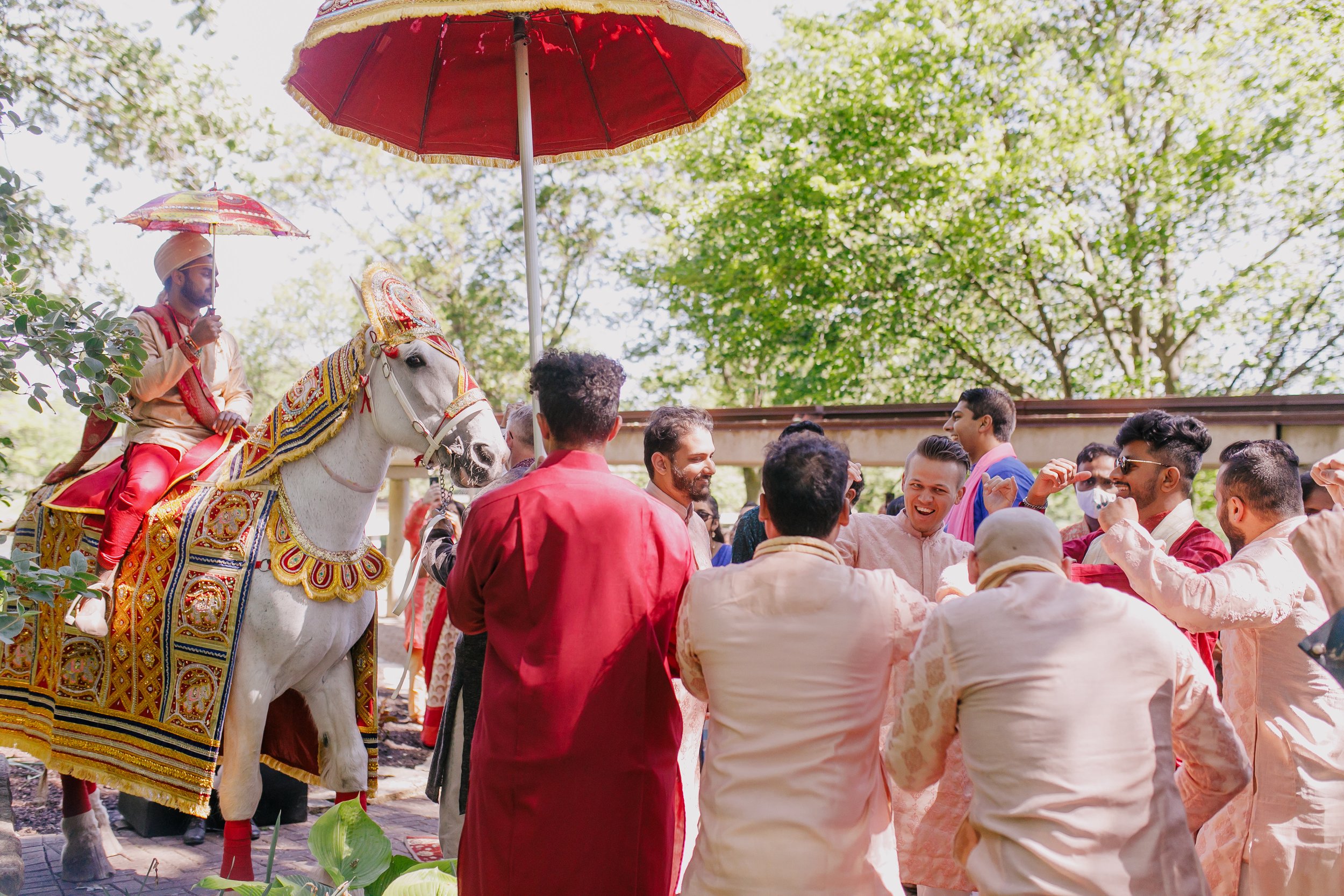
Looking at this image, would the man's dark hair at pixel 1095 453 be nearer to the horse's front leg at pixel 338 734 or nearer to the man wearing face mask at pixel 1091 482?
the man wearing face mask at pixel 1091 482

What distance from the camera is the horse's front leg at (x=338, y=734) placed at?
14.1ft

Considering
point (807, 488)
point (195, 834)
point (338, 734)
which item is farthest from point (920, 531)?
point (195, 834)

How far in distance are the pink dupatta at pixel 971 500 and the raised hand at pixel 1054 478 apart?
0.74 meters

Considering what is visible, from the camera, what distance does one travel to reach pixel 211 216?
4574 mm

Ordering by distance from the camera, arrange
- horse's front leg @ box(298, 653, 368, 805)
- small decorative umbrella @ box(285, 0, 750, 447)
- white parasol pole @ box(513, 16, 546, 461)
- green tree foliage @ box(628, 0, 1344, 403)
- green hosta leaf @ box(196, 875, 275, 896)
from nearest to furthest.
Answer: green hosta leaf @ box(196, 875, 275, 896)
white parasol pole @ box(513, 16, 546, 461)
small decorative umbrella @ box(285, 0, 750, 447)
horse's front leg @ box(298, 653, 368, 805)
green tree foliage @ box(628, 0, 1344, 403)

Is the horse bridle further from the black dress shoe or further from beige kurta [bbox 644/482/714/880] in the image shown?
the black dress shoe

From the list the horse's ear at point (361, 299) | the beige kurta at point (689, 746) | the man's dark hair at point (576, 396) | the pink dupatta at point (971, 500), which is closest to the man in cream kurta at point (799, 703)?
the man's dark hair at point (576, 396)

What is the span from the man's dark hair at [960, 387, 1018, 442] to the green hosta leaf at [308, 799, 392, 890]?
3.34m

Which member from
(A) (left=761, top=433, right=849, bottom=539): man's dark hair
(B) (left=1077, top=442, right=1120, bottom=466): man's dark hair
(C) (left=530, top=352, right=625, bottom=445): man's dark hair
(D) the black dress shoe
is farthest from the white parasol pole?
(B) (left=1077, top=442, right=1120, bottom=466): man's dark hair

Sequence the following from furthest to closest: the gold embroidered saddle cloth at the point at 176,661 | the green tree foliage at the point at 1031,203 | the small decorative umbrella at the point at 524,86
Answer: the green tree foliage at the point at 1031,203 < the gold embroidered saddle cloth at the point at 176,661 < the small decorative umbrella at the point at 524,86

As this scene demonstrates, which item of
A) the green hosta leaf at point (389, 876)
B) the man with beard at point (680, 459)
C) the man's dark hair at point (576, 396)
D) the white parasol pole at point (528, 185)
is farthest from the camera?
the man with beard at point (680, 459)

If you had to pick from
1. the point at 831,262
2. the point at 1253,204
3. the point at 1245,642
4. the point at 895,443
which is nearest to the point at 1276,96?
the point at 1253,204

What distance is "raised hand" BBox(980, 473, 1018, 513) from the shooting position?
4.68 metres

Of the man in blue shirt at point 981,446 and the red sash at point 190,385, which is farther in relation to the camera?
the man in blue shirt at point 981,446
